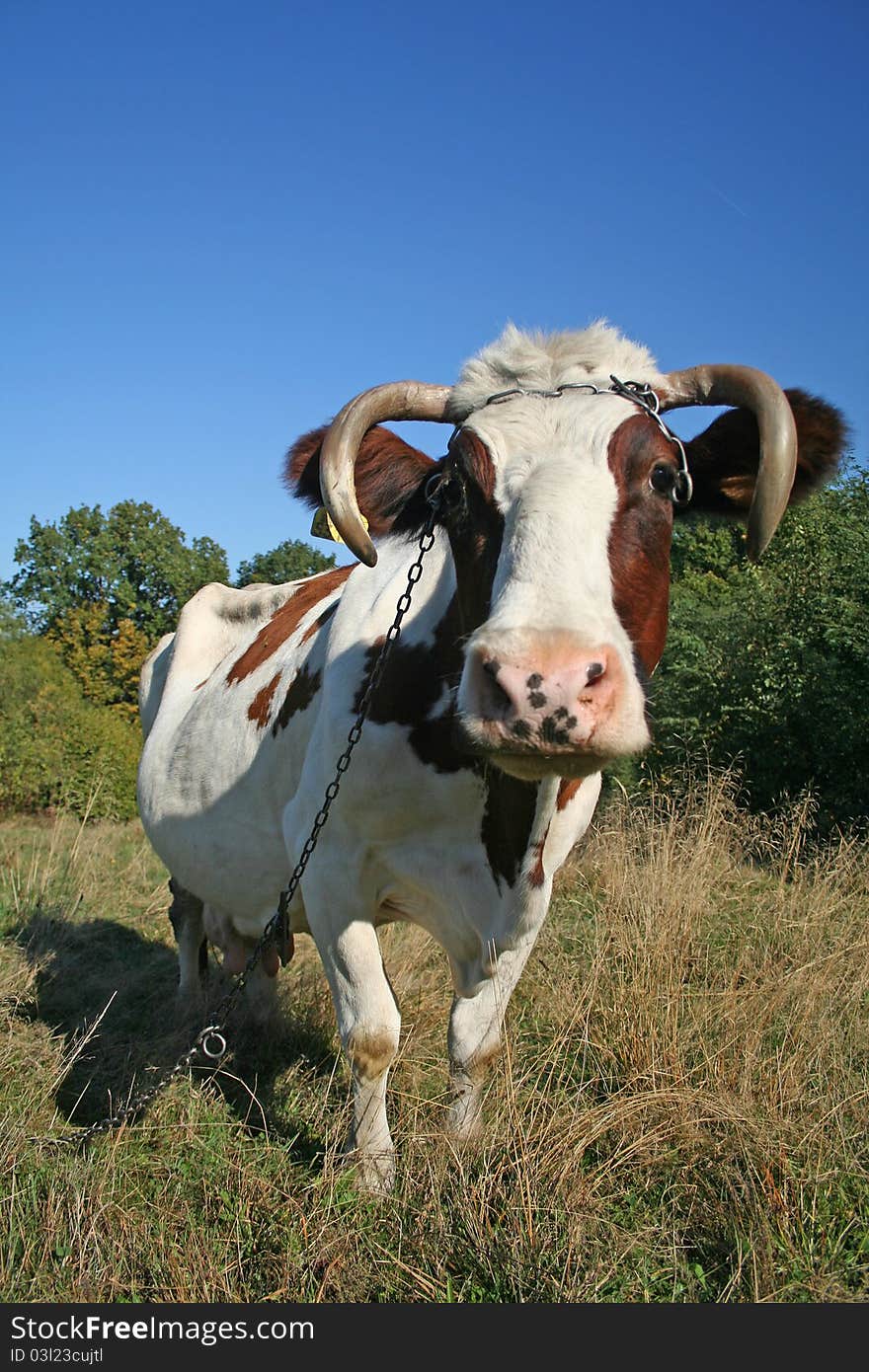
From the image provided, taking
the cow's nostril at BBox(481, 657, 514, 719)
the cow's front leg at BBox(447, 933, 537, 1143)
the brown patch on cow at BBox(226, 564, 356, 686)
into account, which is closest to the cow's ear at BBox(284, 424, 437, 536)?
the cow's nostril at BBox(481, 657, 514, 719)

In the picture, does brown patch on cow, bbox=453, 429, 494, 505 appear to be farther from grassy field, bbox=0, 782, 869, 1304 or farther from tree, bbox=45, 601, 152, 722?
tree, bbox=45, 601, 152, 722

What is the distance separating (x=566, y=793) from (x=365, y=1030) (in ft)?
3.62

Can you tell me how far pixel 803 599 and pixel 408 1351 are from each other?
29.0 feet

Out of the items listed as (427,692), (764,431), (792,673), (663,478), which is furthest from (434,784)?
(792,673)

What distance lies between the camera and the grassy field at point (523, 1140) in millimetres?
2566

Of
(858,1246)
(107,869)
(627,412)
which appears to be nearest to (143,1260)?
(858,1246)

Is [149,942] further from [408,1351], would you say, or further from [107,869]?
[408,1351]

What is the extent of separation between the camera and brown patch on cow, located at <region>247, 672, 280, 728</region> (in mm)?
4387

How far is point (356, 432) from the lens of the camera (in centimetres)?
292

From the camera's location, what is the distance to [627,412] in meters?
2.61

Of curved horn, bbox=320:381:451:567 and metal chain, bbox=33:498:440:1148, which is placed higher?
curved horn, bbox=320:381:451:567

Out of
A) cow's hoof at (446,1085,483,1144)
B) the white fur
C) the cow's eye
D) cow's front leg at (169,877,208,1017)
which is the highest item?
the cow's eye

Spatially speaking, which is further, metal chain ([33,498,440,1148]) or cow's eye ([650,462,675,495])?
metal chain ([33,498,440,1148])

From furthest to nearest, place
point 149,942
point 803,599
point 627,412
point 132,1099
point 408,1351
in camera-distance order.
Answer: point 803,599 < point 149,942 < point 132,1099 < point 627,412 < point 408,1351
